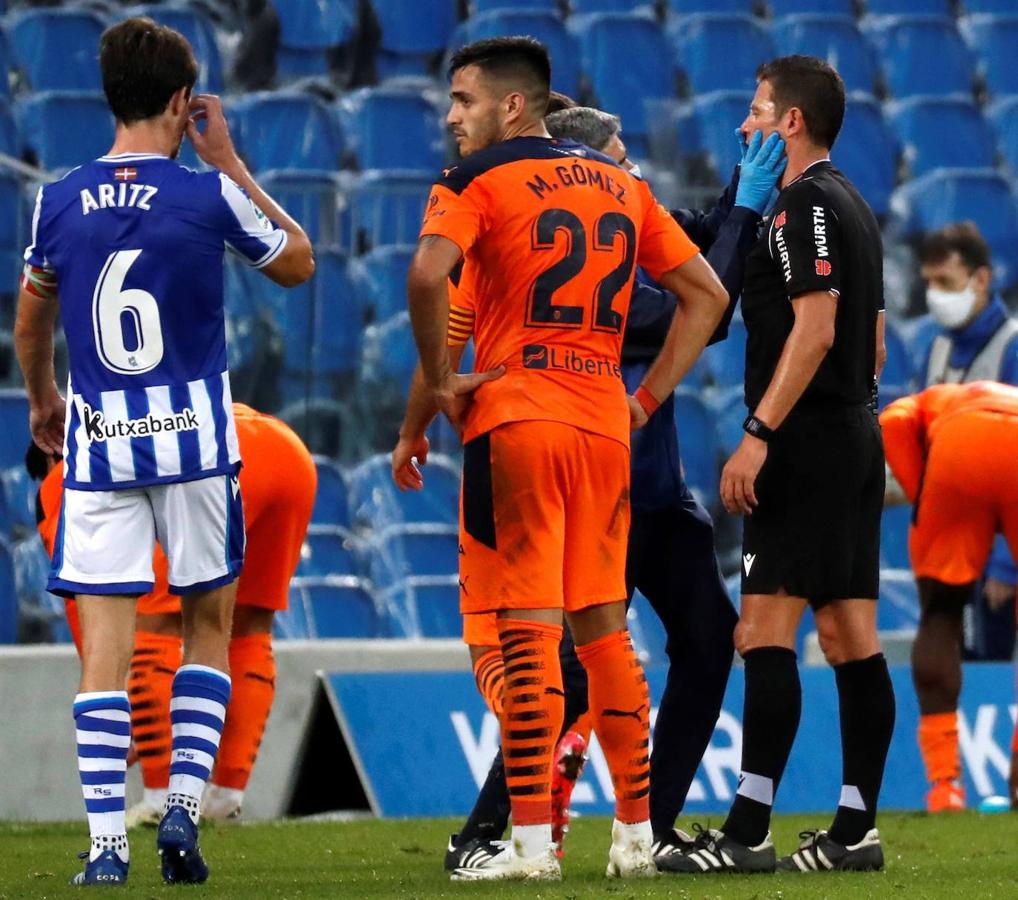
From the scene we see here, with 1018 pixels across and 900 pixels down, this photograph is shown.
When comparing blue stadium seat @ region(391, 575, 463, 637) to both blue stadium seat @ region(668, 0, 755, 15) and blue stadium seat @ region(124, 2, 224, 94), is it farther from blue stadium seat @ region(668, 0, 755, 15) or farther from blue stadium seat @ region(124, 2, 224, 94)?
blue stadium seat @ region(668, 0, 755, 15)

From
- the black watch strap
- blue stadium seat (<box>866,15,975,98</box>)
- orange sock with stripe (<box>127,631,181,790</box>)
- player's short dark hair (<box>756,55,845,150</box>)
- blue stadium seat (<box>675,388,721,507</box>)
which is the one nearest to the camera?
the black watch strap

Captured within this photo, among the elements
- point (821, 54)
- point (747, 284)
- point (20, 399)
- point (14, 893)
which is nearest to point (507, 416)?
point (747, 284)

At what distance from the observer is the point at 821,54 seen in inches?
486

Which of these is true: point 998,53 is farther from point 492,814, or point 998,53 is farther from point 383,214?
point 492,814

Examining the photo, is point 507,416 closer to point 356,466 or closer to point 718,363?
point 356,466

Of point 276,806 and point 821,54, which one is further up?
point 821,54

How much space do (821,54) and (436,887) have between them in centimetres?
915

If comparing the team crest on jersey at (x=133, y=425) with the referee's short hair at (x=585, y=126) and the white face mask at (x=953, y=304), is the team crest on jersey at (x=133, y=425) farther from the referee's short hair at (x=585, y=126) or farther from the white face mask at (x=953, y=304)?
the white face mask at (x=953, y=304)

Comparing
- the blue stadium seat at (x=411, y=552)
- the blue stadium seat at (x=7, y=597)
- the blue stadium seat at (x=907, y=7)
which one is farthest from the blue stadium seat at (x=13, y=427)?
the blue stadium seat at (x=907, y=7)

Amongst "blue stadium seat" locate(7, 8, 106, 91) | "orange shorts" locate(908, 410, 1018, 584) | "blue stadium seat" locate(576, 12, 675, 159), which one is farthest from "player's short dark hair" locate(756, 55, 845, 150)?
"blue stadium seat" locate(7, 8, 106, 91)

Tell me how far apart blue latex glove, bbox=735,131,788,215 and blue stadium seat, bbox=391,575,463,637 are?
157 inches

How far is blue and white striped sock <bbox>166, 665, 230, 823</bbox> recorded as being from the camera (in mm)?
4188

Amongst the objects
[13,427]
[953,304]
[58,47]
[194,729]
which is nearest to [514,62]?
[194,729]

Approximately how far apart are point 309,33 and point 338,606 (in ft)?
14.3
